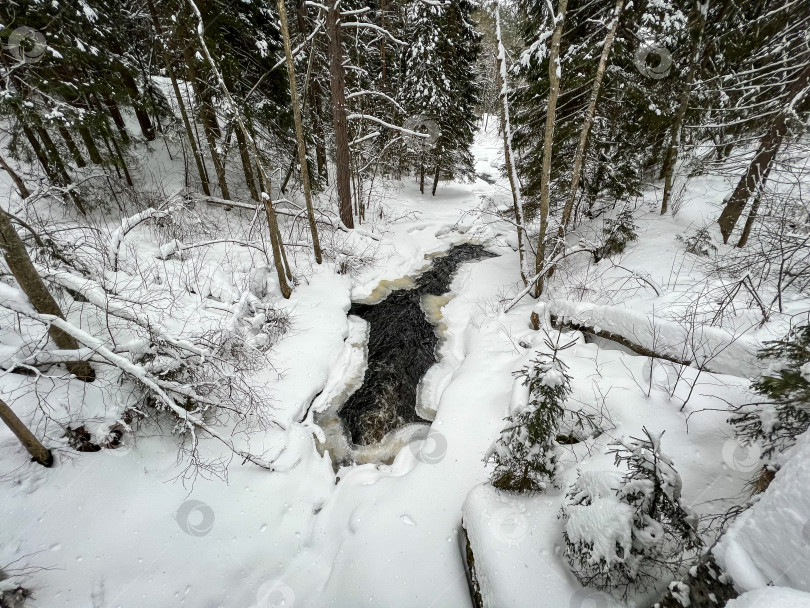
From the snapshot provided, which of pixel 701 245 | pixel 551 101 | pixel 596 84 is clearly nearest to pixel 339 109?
pixel 551 101

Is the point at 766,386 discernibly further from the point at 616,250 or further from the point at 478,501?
the point at 616,250

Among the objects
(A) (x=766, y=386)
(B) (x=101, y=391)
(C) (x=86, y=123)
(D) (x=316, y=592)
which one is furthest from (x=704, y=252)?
(C) (x=86, y=123)

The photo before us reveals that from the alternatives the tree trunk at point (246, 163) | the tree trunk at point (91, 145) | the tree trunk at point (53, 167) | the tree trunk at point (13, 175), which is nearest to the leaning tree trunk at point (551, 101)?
the tree trunk at point (13, 175)

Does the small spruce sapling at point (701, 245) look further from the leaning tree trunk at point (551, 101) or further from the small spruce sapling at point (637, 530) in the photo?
the small spruce sapling at point (637, 530)

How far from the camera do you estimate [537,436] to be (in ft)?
10.2

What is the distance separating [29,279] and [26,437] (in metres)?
1.64

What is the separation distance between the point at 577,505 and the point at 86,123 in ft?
→ 38.8

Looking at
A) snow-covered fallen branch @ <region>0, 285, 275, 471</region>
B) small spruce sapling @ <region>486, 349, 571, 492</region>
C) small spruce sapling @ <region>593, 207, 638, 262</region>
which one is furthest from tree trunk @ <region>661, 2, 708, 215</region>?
snow-covered fallen branch @ <region>0, 285, 275, 471</region>

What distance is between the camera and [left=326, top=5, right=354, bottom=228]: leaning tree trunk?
8.25 meters

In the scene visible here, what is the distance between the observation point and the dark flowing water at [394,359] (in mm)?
5605

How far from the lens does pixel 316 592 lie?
337 cm

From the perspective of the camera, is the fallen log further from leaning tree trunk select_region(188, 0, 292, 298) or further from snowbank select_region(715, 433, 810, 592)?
leaning tree trunk select_region(188, 0, 292, 298)

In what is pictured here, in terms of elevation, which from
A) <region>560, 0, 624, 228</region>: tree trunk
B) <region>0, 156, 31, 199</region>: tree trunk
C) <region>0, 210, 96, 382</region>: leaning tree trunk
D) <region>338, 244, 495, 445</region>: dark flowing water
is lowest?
<region>338, 244, 495, 445</region>: dark flowing water

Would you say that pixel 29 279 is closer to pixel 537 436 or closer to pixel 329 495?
pixel 329 495
